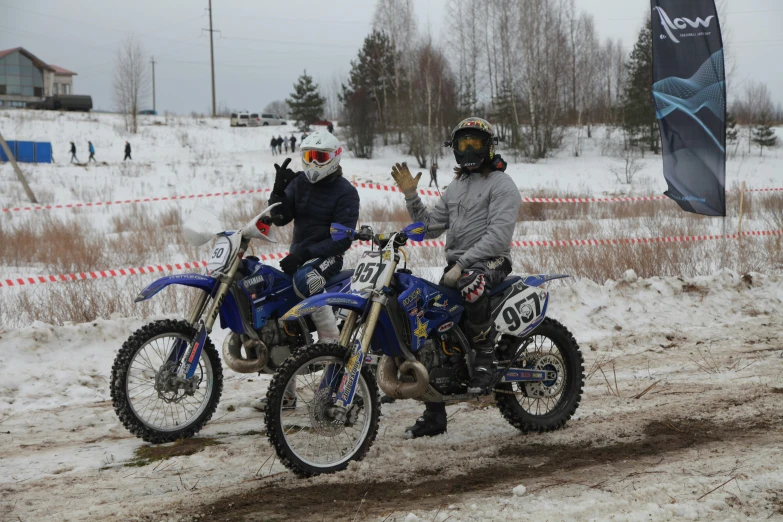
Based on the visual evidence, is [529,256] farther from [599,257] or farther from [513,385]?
[513,385]

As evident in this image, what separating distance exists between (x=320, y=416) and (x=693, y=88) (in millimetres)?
8408

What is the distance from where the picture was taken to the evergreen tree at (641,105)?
4869cm

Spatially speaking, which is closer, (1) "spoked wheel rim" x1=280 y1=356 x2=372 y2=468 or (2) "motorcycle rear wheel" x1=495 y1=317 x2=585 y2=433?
(1) "spoked wheel rim" x1=280 y1=356 x2=372 y2=468

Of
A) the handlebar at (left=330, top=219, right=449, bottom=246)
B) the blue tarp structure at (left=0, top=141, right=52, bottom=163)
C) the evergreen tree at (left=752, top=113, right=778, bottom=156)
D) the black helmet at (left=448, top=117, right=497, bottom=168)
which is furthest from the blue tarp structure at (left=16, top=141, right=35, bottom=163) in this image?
the evergreen tree at (left=752, top=113, right=778, bottom=156)

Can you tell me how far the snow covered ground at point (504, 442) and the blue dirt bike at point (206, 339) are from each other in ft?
0.96

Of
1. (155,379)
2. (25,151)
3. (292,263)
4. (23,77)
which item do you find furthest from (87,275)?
(23,77)

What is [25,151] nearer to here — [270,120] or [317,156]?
[270,120]

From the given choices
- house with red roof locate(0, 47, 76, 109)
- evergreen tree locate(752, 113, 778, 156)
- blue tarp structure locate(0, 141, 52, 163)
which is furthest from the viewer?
house with red roof locate(0, 47, 76, 109)

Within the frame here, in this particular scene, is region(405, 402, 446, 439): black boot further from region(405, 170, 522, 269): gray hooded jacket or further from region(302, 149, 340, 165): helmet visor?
region(302, 149, 340, 165): helmet visor

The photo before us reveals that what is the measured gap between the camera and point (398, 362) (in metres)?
5.06

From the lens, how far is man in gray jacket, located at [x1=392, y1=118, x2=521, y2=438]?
5.19 meters

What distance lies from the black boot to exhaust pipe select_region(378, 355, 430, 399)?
57cm

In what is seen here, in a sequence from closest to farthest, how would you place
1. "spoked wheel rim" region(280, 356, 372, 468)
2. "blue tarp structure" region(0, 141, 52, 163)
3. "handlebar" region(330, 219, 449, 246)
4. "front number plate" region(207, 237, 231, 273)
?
"spoked wheel rim" region(280, 356, 372, 468) → "handlebar" region(330, 219, 449, 246) → "front number plate" region(207, 237, 231, 273) → "blue tarp structure" region(0, 141, 52, 163)

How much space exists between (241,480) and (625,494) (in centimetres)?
223
